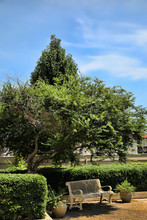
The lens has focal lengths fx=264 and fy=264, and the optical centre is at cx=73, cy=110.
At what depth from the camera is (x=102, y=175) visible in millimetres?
12547

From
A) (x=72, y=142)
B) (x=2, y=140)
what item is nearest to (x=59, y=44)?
(x=2, y=140)

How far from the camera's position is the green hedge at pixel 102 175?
11961 millimetres

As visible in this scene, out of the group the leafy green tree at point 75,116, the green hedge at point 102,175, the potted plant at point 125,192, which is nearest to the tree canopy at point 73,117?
the leafy green tree at point 75,116

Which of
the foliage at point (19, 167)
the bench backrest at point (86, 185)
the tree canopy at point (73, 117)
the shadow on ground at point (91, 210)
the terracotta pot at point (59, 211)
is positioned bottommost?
the shadow on ground at point (91, 210)

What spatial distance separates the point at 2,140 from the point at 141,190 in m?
7.49

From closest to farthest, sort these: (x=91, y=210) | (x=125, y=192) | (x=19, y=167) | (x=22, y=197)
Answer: (x=22, y=197) < (x=91, y=210) < (x=125, y=192) < (x=19, y=167)

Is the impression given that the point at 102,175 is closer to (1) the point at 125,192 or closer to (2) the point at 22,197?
(1) the point at 125,192

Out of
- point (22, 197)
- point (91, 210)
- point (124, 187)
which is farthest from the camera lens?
point (124, 187)

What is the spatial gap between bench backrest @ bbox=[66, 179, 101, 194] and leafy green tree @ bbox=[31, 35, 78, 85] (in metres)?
12.2

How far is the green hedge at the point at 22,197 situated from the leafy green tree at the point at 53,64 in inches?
584

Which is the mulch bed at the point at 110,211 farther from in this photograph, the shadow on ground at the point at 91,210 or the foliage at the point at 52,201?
the foliage at the point at 52,201

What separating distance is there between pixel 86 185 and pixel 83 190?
0.30 metres

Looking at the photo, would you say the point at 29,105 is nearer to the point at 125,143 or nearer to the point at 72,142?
the point at 72,142

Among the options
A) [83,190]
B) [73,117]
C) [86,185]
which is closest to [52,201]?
[83,190]
